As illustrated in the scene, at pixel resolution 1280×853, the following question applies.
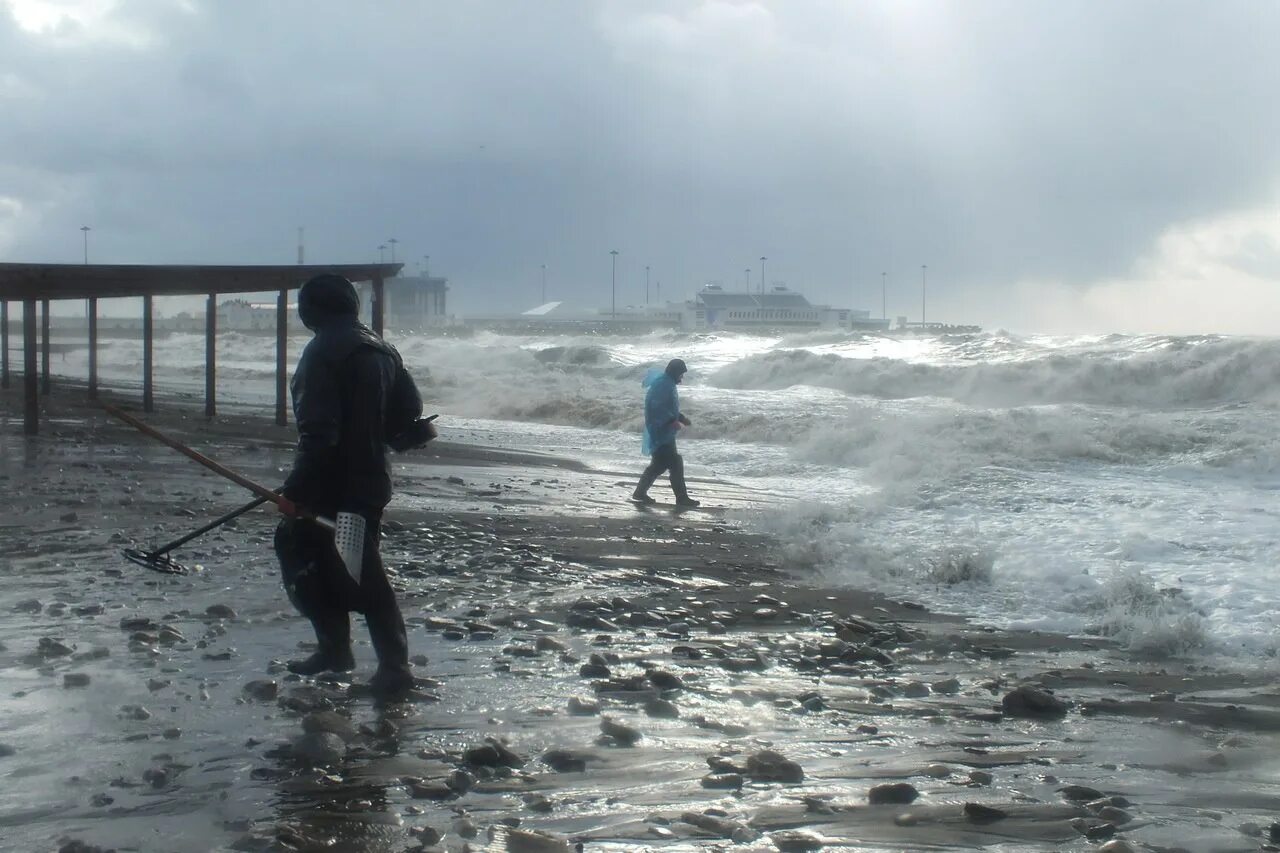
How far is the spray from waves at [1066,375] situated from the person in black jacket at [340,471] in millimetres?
24927

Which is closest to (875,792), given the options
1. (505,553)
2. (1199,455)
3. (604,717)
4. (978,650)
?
(604,717)

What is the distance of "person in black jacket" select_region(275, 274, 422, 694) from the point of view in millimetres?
4531

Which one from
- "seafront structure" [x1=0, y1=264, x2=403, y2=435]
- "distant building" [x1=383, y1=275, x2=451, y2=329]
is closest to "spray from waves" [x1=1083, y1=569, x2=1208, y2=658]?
"seafront structure" [x1=0, y1=264, x2=403, y2=435]

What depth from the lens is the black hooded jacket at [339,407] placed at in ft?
14.8

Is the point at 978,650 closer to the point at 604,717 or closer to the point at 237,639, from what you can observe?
the point at 604,717

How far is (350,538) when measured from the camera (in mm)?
4578

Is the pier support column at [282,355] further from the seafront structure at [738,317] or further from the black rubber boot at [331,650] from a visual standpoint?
the seafront structure at [738,317]

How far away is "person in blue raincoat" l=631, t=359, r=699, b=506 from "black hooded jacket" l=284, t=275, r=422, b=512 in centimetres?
781

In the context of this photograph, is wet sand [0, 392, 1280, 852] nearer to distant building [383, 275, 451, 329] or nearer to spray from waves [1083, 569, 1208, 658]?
spray from waves [1083, 569, 1208, 658]

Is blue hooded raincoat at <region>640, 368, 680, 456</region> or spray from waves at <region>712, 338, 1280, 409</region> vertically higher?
spray from waves at <region>712, 338, 1280, 409</region>

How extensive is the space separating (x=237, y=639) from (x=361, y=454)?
1598mm

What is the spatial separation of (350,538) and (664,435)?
827 centimetres

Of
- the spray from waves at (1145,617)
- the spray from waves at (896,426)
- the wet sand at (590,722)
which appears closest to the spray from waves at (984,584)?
the spray from waves at (1145,617)

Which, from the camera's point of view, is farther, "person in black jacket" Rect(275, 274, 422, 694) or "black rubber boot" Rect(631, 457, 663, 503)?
"black rubber boot" Rect(631, 457, 663, 503)
